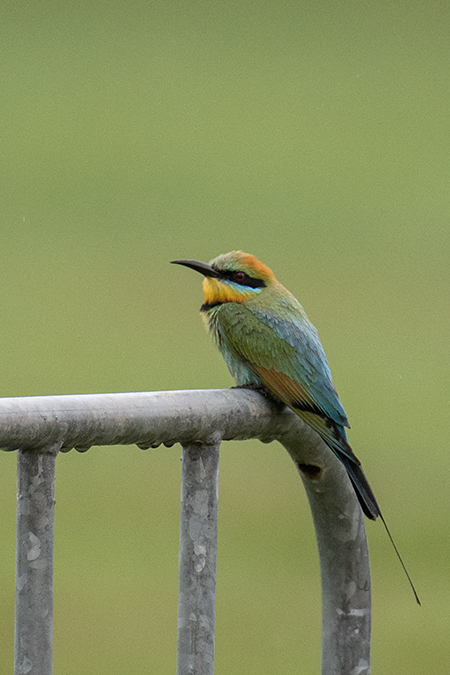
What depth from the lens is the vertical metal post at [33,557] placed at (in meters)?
0.53

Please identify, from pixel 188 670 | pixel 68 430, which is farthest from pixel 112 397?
pixel 188 670

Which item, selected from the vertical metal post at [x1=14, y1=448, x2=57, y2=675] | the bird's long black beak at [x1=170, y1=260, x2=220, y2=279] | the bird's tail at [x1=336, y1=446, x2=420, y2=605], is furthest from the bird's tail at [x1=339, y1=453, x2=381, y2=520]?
the bird's long black beak at [x1=170, y1=260, x2=220, y2=279]

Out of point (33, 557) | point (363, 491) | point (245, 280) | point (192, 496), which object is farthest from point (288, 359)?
point (33, 557)

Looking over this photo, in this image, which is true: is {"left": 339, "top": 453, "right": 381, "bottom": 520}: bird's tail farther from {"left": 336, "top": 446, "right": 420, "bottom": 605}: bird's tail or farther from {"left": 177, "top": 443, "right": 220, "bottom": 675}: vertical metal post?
{"left": 177, "top": 443, "right": 220, "bottom": 675}: vertical metal post

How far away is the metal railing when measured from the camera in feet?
1.75

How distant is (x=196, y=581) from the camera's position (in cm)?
62

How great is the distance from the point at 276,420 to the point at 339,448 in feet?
0.61

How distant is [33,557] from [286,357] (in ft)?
2.75

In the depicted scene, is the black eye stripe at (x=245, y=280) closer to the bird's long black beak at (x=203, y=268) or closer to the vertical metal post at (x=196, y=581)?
the bird's long black beak at (x=203, y=268)

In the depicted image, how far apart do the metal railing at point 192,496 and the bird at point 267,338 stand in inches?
11.9

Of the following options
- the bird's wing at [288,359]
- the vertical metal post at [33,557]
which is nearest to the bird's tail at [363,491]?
the bird's wing at [288,359]

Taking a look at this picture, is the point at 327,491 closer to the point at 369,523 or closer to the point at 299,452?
the point at 299,452

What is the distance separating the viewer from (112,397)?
1.89 ft

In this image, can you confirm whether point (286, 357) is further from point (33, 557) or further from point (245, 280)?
point (33, 557)
